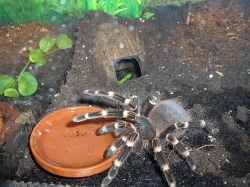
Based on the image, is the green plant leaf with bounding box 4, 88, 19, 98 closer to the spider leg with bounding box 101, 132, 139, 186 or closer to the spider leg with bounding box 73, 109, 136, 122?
the spider leg with bounding box 73, 109, 136, 122

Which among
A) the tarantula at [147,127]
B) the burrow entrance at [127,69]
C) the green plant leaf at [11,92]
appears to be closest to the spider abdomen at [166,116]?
the tarantula at [147,127]

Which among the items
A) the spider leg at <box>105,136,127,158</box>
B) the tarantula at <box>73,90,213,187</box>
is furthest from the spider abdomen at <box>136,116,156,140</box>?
the spider leg at <box>105,136,127,158</box>

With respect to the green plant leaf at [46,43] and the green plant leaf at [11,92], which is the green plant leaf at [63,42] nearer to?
the green plant leaf at [46,43]

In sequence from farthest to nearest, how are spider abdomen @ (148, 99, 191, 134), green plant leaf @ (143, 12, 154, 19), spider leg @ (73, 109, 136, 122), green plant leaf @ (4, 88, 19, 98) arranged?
green plant leaf @ (143, 12, 154, 19) → green plant leaf @ (4, 88, 19, 98) → spider abdomen @ (148, 99, 191, 134) → spider leg @ (73, 109, 136, 122)

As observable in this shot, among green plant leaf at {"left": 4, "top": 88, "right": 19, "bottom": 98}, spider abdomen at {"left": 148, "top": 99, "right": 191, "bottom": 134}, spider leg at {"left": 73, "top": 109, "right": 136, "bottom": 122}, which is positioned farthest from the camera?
green plant leaf at {"left": 4, "top": 88, "right": 19, "bottom": 98}

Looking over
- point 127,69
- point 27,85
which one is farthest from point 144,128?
point 27,85

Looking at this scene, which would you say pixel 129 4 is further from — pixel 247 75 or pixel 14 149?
pixel 14 149
